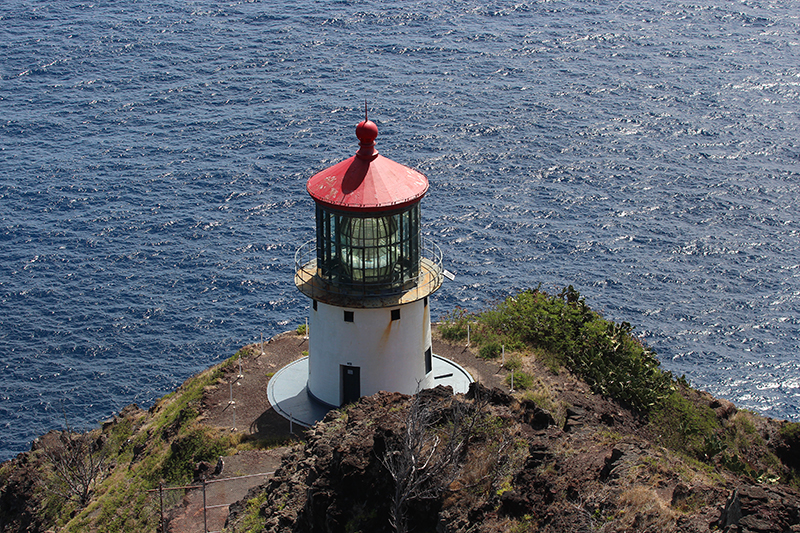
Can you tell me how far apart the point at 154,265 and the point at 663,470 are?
144 feet

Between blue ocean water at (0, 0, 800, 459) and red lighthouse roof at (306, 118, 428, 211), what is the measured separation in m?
23.6

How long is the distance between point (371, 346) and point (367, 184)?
5.39 metres

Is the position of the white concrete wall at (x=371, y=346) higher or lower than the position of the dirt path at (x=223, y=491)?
higher

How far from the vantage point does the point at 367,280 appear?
96.3 ft

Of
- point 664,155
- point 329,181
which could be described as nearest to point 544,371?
point 329,181

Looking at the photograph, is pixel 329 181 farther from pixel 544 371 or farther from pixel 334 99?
pixel 334 99

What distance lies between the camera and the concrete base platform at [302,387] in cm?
3111

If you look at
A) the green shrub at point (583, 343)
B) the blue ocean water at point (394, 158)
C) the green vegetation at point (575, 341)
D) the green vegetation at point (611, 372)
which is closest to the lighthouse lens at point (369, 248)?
the green vegetation at point (611, 372)

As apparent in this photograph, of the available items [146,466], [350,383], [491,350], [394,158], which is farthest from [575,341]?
[394,158]

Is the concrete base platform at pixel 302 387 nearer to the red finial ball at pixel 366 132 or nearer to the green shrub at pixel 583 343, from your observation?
the green shrub at pixel 583 343

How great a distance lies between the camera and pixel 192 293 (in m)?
55.6

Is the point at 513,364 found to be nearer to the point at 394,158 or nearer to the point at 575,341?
the point at 575,341

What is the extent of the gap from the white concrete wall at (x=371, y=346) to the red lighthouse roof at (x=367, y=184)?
11.7ft

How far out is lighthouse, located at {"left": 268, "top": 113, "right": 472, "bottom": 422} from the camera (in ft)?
93.7
